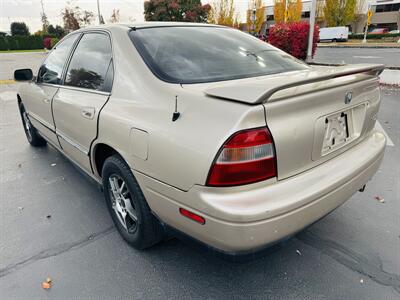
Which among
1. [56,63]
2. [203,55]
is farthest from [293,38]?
[203,55]

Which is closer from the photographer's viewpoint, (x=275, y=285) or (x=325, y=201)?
(x=325, y=201)

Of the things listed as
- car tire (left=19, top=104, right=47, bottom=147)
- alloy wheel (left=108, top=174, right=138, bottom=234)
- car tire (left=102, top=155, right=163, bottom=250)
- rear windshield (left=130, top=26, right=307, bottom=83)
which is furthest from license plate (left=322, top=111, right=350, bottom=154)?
car tire (left=19, top=104, right=47, bottom=147)

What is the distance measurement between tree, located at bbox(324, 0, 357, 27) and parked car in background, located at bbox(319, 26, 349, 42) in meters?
4.39

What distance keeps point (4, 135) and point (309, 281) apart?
560 cm

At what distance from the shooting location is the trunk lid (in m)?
1.64

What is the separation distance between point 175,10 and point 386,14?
127 ft

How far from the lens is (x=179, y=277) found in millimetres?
2197

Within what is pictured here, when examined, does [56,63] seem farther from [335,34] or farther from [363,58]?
[335,34]

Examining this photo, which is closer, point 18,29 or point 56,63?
point 56,63

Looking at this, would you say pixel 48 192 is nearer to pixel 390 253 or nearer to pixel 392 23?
pixel 390 253

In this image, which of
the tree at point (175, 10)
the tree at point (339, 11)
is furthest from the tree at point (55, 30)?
the tree at point (339, 11)

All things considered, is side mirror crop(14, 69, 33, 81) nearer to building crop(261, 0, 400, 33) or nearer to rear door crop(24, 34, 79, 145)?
rear door crop(24, 34, 79, 145)

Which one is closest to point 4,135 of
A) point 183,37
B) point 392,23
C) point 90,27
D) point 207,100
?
point 90,27

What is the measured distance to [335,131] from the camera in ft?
6.66
